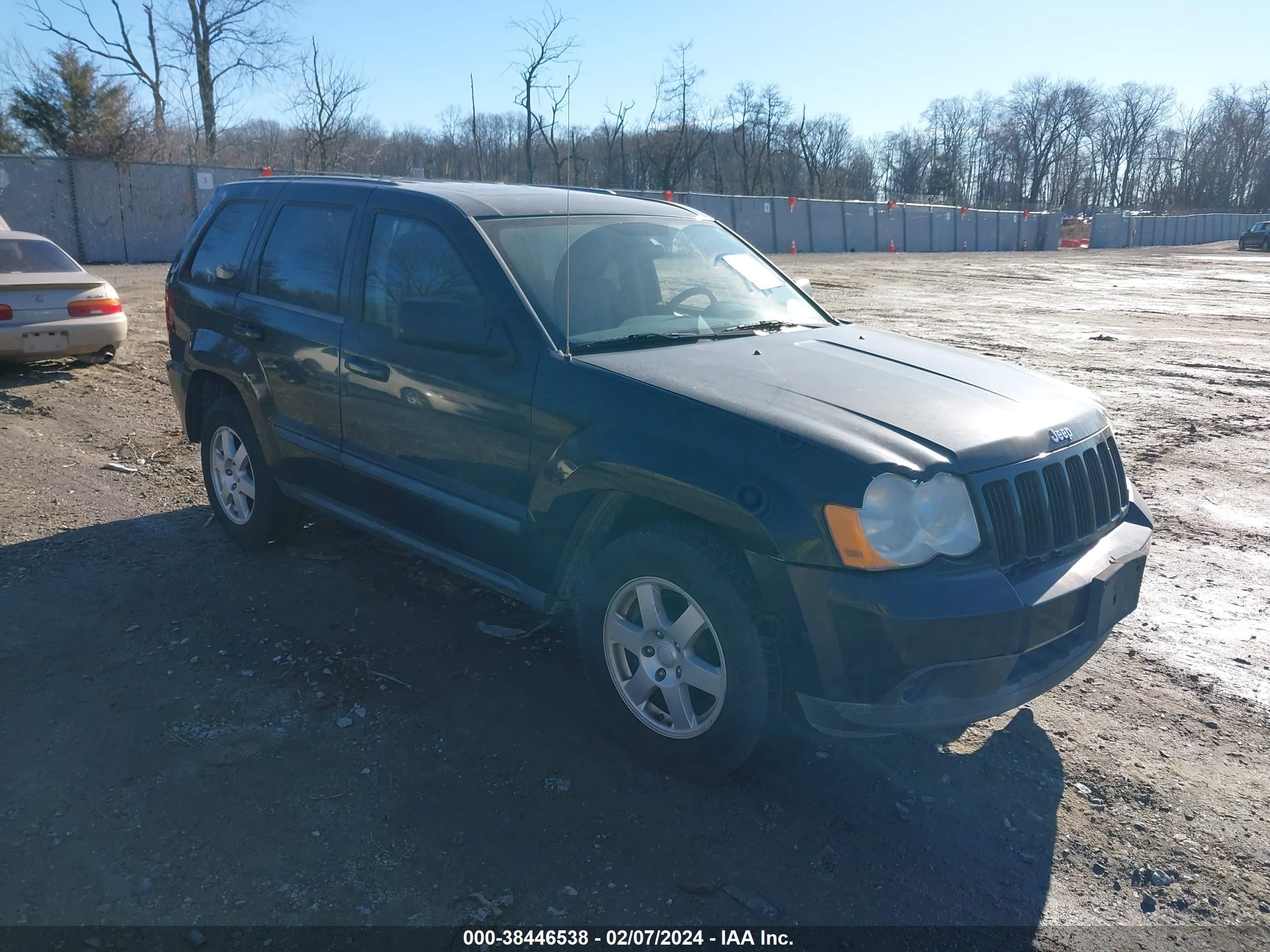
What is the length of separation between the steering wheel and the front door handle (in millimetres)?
1269

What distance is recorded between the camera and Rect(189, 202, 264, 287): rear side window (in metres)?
5.27

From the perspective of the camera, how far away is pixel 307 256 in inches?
188

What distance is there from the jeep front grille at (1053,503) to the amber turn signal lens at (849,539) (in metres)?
0.44

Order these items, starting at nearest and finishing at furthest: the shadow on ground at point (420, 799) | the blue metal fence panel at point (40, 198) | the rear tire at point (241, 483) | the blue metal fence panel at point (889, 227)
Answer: the shadow on ground at point (420, 799), the rear tire at point (241, 483), the blue metal fence panel at point (40, 198), the blue metal fence panel at point (889, 227)

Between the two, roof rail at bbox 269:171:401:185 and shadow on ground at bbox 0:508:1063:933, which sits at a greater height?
roof rail at bbox 269:171:401:185

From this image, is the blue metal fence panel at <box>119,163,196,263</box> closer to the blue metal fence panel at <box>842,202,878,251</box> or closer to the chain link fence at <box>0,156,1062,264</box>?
the chain link fence at <box>0,156,1062,264</box>

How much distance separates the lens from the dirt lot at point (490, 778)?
2838 millimetres

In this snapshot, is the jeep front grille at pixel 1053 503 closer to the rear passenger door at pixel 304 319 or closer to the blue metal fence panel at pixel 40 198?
the rear passenger door at pixel 304 319

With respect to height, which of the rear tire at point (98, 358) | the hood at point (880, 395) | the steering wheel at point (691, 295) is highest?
the steering wheel at point (691, 295)

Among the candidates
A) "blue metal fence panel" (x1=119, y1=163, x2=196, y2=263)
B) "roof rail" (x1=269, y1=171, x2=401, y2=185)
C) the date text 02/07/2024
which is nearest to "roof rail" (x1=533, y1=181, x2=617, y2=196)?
"roof rail" (x1=269, y1=171, x2=401, y2=185)

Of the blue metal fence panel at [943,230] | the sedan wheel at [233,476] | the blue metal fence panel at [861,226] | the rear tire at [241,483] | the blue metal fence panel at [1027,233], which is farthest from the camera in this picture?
the blue metal fence panel at [1027,233]

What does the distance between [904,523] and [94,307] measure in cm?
Result: 966

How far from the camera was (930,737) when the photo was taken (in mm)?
Answer: 3734

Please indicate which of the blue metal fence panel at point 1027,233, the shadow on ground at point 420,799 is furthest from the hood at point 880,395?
the blue metal fence panel at point 1027,233
